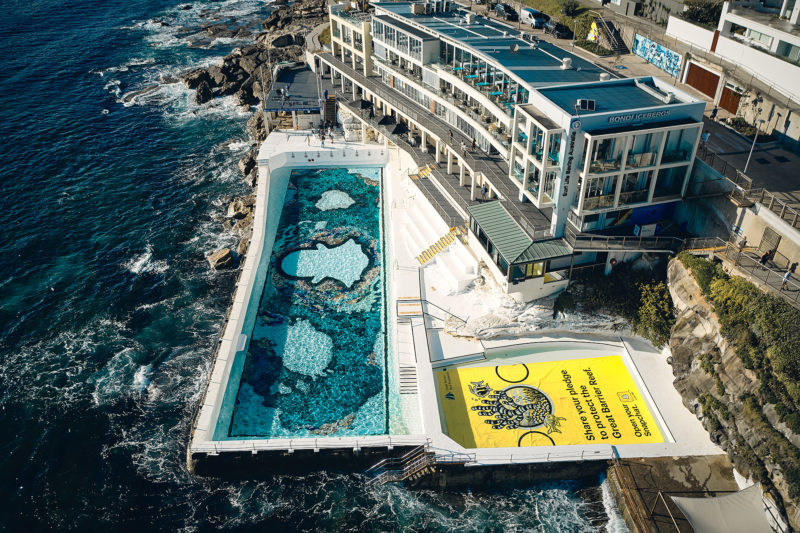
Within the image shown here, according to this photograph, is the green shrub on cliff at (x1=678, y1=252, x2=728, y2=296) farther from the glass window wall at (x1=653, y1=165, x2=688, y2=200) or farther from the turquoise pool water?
the turquoise pool water

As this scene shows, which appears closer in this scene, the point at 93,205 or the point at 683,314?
the point at 683,314

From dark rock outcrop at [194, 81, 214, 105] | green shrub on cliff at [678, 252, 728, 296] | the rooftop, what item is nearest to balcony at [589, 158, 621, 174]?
green shrub on cliff at [678, 252, 728, 296]

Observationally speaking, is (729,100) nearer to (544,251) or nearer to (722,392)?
(544,251)

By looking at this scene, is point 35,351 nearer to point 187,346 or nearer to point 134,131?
point 187,346

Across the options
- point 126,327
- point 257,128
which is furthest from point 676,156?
point 257,128

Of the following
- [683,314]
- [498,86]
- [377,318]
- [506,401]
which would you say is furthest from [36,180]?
[683,314]
